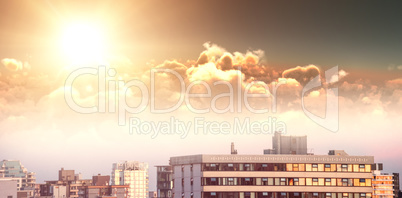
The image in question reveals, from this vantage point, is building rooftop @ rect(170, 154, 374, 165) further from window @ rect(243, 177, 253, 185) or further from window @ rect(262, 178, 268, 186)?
window @ rect(262, 178, 268, 186)

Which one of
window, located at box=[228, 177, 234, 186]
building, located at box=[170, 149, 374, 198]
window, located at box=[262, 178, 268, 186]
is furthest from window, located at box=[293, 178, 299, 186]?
window, located at box=[228, 177, 234, 186]

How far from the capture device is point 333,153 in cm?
19488

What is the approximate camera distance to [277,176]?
182500 millimetres

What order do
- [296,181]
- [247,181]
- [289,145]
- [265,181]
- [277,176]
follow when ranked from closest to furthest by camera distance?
1. [247,181]
2. [265,181]
3. [277,176]
4. [296,181]
5. [289,145]

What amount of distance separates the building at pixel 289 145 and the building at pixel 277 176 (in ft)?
28.6

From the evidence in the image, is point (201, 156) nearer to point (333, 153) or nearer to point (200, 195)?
point (200, 195)

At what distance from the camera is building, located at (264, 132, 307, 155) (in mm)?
193000

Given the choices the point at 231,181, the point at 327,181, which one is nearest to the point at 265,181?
the point at 231,181

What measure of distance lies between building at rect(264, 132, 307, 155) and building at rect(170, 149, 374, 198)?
871 centimetres

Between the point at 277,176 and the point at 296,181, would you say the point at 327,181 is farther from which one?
the point at 277,176

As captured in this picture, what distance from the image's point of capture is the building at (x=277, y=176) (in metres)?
180

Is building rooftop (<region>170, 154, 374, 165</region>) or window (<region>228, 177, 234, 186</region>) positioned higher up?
building rooftop (<region>170, 154, 374, 165</region>)

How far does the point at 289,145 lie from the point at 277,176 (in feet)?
45.1

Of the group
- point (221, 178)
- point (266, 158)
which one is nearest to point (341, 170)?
point (266, 158)
